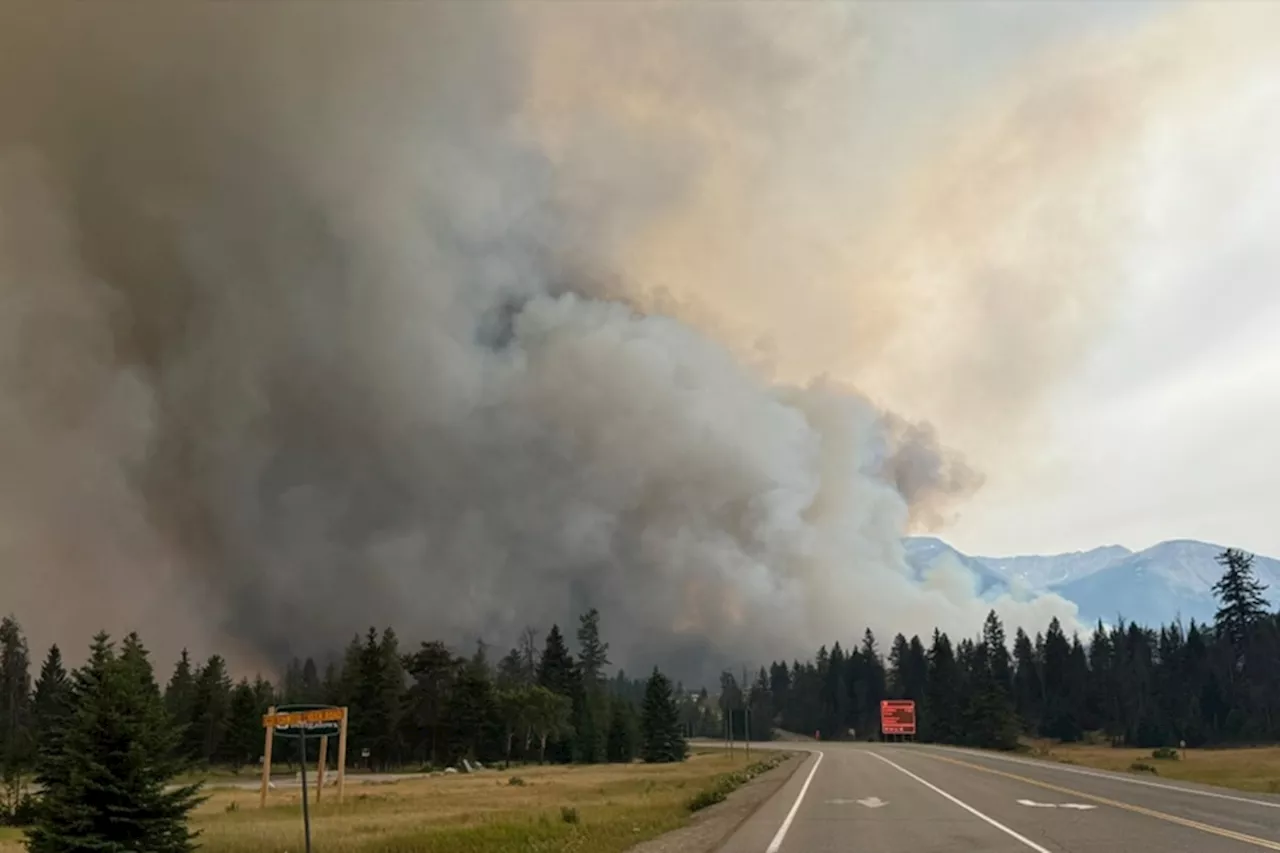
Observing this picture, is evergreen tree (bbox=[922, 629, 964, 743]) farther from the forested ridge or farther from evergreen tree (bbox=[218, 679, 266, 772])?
evergreen tree (bbox=[218, 679, 266, 772])

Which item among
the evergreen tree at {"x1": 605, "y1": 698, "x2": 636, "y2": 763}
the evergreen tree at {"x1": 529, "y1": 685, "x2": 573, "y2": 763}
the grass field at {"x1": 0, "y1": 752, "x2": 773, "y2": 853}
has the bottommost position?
the evergreen tree at {"x1": 605, "y1": 698, "x2": 636, "y2": 763}

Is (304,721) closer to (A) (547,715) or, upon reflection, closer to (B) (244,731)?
(A) (547,715)

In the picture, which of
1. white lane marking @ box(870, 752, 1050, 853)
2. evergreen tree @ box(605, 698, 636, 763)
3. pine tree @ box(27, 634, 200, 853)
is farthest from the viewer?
evergreen tree @ box(605, 698, 636, 763)

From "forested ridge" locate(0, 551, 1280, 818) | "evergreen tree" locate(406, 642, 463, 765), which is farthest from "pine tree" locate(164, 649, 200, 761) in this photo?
"evergreen tree" locate(406, 642, 463, 765)

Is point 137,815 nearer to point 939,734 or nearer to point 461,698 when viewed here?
point 461,698

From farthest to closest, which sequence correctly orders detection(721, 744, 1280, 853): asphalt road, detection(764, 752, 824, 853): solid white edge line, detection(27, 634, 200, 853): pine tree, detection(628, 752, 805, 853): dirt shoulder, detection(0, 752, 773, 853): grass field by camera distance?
detection(0, 752, 773, 853): grass field, detection(27, 634, 200, 853): pine tree, detection(628, 752, 805, 853): dirt shoulder, detection(764, 752, 824, 853): solid white edge line, detection(721, 744, 1280, 853): asphalt road

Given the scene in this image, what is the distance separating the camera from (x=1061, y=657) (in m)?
177

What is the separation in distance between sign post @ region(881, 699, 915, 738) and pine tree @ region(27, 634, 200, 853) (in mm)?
131511

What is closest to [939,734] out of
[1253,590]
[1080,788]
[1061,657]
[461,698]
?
[1061,657]

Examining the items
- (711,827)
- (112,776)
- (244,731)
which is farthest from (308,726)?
(244,731)

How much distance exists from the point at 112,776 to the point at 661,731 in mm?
99824

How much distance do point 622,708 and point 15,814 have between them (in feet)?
338

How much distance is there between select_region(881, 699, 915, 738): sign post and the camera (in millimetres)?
139500

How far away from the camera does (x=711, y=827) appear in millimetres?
22469
